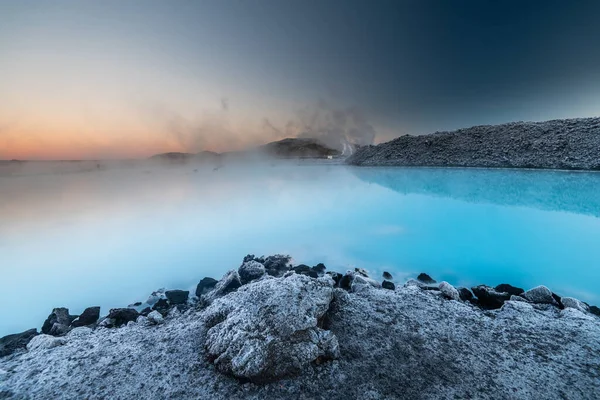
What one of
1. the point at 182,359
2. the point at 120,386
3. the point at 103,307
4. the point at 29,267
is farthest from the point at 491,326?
the point at 29,267

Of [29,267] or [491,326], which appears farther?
[29,267]

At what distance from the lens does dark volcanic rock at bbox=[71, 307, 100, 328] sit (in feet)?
14.2

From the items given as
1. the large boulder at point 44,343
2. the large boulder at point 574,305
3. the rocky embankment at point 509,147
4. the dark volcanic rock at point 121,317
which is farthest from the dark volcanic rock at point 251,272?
the rocky embankment at point 509,147

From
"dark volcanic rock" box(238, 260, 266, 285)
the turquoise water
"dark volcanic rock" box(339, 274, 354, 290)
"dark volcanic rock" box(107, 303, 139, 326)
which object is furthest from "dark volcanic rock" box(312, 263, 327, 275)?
"dark volcanic rock" box(107, 303, 139, 326)

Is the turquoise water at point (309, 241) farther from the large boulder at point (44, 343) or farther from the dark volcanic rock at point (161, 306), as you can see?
the large boulder at point (44, 343)

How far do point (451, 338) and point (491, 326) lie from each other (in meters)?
0.69

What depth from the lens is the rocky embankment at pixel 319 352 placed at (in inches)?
98.8

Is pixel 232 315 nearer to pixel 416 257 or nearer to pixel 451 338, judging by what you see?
pixel 451 338

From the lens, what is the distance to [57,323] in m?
4.17

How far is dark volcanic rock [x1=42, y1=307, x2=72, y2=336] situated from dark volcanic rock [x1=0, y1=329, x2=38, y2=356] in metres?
0.23

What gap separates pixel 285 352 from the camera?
269 cm

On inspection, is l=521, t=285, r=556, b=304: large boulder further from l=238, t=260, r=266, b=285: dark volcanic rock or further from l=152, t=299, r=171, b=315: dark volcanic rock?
l=152, t=299, r=171, b=315: dark volcanic rock

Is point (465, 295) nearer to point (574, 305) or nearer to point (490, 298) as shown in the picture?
point (490, 298)

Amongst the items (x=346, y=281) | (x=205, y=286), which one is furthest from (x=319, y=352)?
(x=205, y=286)
